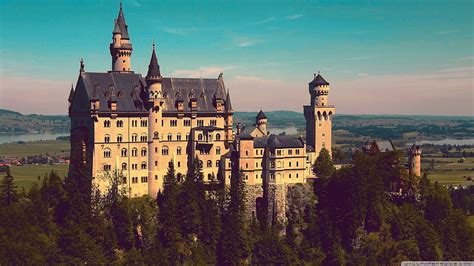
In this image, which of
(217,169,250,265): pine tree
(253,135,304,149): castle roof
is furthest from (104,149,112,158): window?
(253,135,304,149): castle roof

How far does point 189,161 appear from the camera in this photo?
104 m

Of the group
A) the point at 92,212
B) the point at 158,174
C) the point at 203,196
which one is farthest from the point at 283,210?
the point at 92,212

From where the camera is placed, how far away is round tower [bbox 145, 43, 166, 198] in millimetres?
100438

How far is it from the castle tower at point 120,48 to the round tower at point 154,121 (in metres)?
7.93

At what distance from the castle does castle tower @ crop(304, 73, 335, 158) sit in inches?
237

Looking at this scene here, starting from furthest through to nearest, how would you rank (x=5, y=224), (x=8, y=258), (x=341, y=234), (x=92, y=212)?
(x=341, y=234), (x=92, y=212), (x=5, y=224), (x=8, y=258)

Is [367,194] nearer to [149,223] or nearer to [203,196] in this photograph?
[203,196]

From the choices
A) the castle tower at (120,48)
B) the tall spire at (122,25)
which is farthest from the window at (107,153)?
the tall spire at (122,25)

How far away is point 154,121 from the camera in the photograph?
101188 millimetres

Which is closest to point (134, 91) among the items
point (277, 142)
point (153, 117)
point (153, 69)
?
point (153, 69)

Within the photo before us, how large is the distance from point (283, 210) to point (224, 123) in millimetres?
19510

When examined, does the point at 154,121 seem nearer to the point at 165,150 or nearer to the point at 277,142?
the point at 165,150

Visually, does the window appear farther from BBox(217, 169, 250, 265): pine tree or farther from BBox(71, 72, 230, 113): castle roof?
BBox(217, 169, 250, 265): pine tree

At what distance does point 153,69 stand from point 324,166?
34.5m
